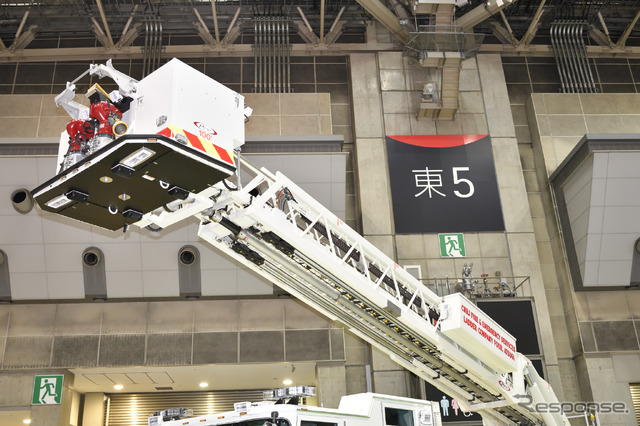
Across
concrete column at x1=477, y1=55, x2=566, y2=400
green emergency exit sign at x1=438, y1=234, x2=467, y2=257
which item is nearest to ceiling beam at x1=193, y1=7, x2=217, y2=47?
concrete column at x1=477, y1=55, x2=566, y2=400

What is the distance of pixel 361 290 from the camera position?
35.4 feet

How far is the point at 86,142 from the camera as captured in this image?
8.43m

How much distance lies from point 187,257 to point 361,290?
1229cm

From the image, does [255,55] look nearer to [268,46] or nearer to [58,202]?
[268,46]

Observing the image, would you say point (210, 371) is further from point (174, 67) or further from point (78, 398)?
point (174, 67)

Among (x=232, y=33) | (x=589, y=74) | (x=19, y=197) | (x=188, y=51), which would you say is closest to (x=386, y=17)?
(x=232, y=33)

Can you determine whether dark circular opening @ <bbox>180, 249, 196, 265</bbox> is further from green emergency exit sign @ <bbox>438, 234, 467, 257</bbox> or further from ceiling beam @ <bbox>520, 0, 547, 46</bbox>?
ceiling beam @ <bbox>520, 0, 547, 46</bbox>

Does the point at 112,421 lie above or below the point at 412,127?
below

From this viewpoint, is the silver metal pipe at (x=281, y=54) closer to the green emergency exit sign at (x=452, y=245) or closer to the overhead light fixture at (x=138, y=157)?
the green emergency exit sign at (x=452, y=245)

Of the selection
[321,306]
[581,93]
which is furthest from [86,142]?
[581,93]

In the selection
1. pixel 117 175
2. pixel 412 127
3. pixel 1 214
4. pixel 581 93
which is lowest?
pixel 117 175

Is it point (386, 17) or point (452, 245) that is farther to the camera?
point (386, 17)

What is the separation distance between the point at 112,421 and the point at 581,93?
2331cm

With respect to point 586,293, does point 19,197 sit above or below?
above
